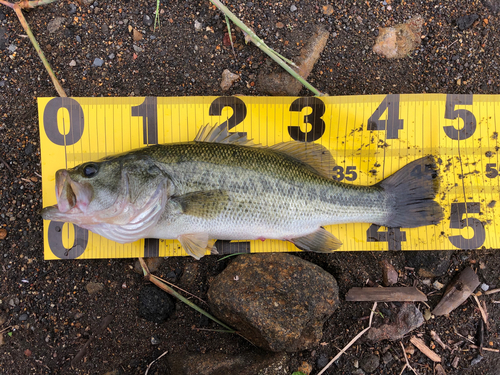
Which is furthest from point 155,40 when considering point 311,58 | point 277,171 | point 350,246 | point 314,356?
point 314,356

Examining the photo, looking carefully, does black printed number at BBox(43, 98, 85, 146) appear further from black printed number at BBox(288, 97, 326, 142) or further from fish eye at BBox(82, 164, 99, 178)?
black printed number at BBox(288, 97, 326, 142)

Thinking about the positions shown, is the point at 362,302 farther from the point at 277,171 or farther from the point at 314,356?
the point at 277,171

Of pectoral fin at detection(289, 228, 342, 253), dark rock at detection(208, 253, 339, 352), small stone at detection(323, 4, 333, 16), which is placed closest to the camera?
dark rock at detection(208, 253, 339, 352)

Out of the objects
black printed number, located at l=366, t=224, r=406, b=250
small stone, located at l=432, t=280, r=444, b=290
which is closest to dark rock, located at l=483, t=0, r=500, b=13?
black printed number, located at l=366, t=224, r=406, b=250

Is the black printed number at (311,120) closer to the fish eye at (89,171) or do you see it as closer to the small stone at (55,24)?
the fish eye at (89,171)

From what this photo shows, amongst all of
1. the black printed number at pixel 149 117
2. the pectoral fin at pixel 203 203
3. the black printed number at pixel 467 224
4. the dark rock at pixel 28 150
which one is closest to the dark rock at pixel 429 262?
the black printed number at pixel 467 224
